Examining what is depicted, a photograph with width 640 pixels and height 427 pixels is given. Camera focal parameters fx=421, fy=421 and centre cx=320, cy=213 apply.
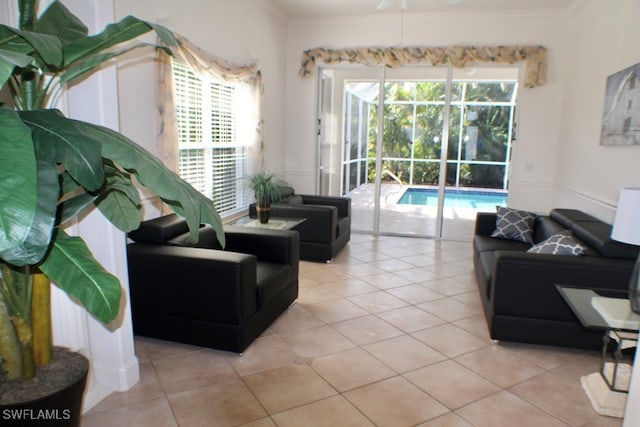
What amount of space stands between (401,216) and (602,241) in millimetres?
3912

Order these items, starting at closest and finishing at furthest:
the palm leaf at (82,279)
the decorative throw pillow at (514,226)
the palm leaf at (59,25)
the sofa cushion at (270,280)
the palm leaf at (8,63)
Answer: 1. the palm leaf at (8,63)
2. the palm leaf at (82,279)
3. the palm leaf at (59,25)
4. the sofa cushion at (270,280)
5. the decorative throw pillow at (514,226)

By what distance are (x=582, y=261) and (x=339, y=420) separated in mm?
1873

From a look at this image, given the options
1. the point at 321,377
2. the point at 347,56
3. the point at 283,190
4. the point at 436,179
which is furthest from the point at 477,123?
the point at 321,377

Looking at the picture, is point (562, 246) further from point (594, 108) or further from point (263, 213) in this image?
point (263, 213)

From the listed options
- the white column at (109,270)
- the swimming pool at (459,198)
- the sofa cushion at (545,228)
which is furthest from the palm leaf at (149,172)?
the swimming pool at (459,198)

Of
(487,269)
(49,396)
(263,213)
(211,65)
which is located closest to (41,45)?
(49,396)

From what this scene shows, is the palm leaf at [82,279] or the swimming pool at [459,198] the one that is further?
the swimming pool at [459,198]

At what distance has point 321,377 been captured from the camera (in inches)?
98.8

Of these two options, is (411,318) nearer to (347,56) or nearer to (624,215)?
(624,215)

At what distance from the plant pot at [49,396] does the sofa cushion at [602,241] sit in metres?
3.09

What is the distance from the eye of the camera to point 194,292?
2652mm

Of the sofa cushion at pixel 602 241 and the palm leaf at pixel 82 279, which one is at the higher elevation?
the palm leaf at pixel 82 279

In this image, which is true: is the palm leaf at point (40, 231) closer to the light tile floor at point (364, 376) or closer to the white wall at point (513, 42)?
the light tile floor at point (364, 376)

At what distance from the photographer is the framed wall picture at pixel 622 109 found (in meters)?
3.21
